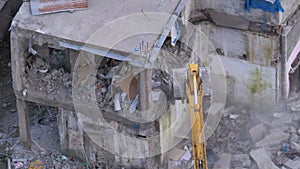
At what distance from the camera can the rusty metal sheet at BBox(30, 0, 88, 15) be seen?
19.6 metres

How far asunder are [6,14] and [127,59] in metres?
5.94

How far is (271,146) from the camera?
20.6 meters

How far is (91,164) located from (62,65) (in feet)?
7.82

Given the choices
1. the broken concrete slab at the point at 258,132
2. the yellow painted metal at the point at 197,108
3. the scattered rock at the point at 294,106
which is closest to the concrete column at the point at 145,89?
the yellow painted metal at the point at 197,108

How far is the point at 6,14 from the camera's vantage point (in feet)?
76.2

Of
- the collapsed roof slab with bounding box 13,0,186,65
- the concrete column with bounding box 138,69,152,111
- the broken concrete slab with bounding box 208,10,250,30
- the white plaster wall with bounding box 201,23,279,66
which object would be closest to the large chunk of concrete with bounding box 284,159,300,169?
the white plaster wall with bounding box 201,23,279,66

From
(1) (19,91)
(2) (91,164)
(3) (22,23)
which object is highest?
(3) (22,23)

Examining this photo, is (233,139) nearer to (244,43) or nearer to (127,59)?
(244,43)

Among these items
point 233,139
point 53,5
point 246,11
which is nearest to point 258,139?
point 233,139

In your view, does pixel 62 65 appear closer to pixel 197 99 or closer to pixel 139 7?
pixel 139 7

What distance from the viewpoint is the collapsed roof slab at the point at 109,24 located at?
738 inches

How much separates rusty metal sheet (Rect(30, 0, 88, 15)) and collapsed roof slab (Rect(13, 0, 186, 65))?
4.4 inches

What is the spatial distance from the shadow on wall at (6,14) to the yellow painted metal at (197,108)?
7501 millimetres

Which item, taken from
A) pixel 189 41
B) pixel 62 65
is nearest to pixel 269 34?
pixel 189 41
